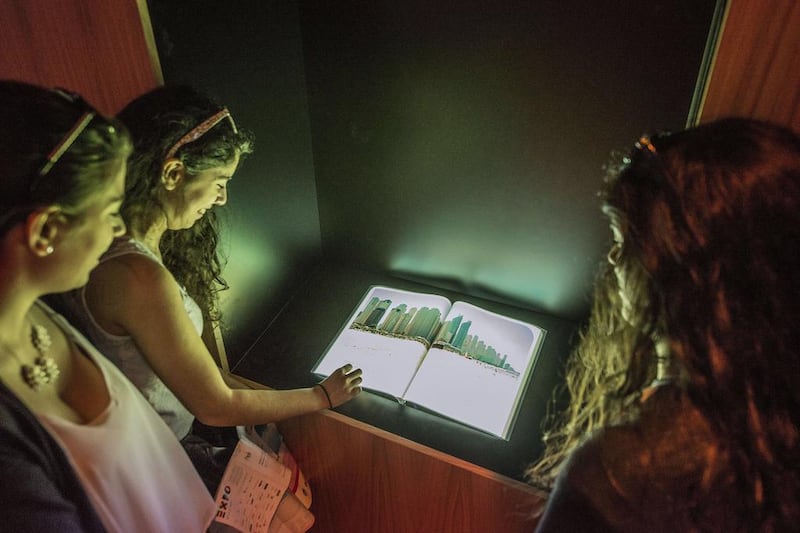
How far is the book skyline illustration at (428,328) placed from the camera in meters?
1.31

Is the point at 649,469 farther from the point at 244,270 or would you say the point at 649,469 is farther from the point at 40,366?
the point at 244,270

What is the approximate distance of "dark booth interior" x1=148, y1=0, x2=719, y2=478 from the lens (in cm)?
107

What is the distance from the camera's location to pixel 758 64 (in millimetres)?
883

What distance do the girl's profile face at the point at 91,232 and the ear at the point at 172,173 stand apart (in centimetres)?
18

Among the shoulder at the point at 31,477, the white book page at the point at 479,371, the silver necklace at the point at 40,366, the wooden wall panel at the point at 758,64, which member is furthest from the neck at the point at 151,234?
the wooden wall panel at the point at 758,64

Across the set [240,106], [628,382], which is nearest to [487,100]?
[240,106]

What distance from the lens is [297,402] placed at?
1.12m

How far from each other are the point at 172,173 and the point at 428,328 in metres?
0.70

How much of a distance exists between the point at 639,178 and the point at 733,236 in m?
0.14

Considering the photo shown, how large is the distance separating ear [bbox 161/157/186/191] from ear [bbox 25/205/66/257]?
0.85ft

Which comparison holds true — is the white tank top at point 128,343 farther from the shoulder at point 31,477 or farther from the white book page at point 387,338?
the white book page at point 387,338

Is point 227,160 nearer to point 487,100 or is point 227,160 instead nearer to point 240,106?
point 240,106

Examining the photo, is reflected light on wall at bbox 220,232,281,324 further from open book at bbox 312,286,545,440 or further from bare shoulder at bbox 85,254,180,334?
bare shoulder at bbox 85,254,180,334

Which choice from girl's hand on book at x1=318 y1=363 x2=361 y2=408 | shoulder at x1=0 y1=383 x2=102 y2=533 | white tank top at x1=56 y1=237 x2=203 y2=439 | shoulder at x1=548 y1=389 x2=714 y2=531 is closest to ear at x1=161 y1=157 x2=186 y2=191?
white tank top at x1=56 y1=237 x2=203 y2=439
